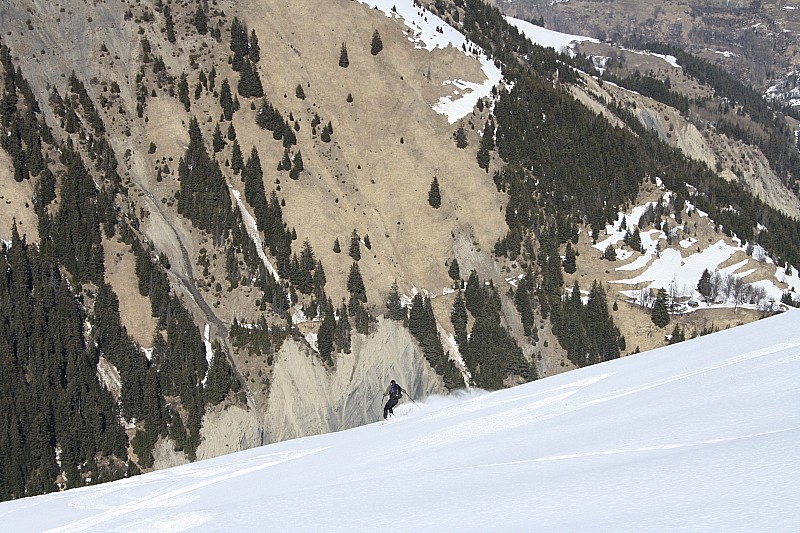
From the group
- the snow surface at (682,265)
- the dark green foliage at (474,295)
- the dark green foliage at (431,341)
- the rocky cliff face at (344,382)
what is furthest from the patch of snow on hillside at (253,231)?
the snow surface at (682,265)

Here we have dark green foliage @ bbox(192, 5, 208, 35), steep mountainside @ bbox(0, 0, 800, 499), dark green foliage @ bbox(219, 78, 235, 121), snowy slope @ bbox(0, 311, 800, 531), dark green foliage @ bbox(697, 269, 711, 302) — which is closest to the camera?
snowy slope @ bbox(0, 311, 800, 531)

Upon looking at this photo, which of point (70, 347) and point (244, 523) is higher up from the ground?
point (244, 523)

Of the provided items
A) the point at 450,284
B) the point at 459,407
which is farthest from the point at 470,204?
the point at 459,407

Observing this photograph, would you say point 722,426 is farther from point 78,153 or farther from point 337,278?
point 78,153

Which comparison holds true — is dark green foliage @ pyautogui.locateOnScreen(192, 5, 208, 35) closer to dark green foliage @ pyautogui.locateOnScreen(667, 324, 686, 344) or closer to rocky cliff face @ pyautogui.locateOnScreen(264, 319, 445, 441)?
rocky cliff face @ pyautogui.locateOnScreen(264, 319, 445, 441)

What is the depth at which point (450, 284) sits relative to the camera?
84.0m

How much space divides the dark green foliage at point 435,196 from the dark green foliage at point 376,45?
20.2 metres

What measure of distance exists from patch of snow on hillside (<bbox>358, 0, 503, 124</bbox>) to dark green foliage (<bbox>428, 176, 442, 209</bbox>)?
1049 centimetres

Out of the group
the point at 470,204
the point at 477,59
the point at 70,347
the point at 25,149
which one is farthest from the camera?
the point at 477,59

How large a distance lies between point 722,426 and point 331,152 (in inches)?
3263

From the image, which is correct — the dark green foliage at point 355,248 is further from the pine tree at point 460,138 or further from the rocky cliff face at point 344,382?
the pine tree at point 460,138

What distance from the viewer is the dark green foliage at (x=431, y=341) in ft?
248

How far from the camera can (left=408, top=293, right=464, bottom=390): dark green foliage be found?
75688mm

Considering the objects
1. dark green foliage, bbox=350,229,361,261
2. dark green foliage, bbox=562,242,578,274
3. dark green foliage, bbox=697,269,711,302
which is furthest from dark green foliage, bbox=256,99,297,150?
dark green foliage, bbox=697,269,711,302
